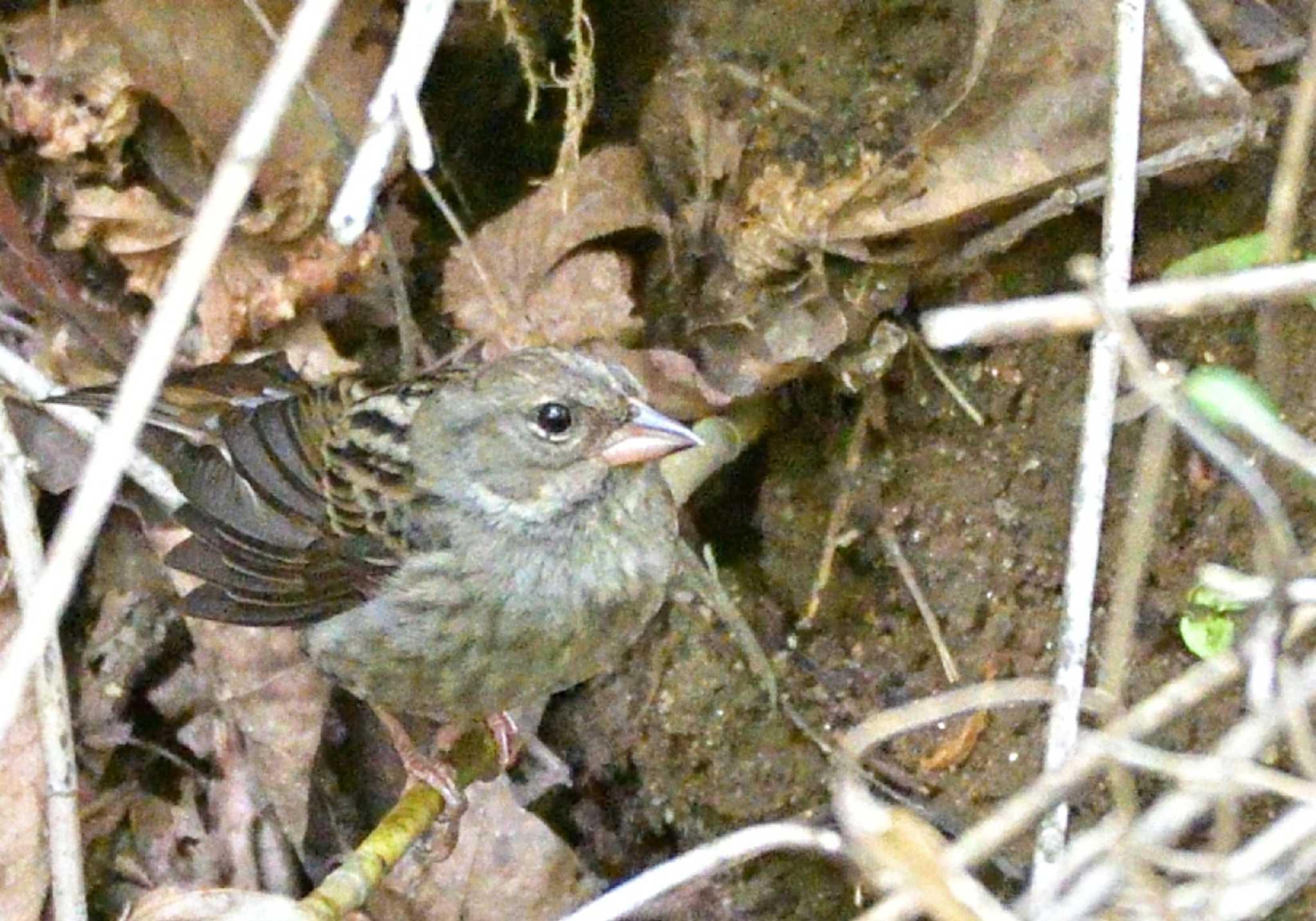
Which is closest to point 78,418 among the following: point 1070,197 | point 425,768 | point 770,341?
point 425,768

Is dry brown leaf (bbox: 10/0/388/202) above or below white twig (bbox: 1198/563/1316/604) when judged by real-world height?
above

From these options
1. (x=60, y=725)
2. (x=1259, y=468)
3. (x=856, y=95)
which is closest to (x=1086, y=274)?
(x=1259, y=468)

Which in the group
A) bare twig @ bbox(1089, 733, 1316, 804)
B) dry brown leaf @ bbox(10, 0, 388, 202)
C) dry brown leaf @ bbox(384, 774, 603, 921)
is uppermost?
dry brown leaf @ bbox(10, 0, 388, 202)

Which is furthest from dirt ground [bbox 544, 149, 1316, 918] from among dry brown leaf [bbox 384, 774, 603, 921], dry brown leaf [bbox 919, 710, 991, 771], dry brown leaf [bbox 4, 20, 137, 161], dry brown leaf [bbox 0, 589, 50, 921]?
dry brown leaf [bbox 4, 20, 137, 161]

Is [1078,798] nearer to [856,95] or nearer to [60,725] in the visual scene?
[856,95]

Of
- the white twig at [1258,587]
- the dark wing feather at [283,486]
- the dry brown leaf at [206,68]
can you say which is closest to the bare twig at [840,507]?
the dark wing feather at [283,486]

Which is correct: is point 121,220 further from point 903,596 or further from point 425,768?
point 903,596

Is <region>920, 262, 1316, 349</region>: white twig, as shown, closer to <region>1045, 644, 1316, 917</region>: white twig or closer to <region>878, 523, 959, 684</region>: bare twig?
<region>1045, 644, 1316, 917</region>: white twig
